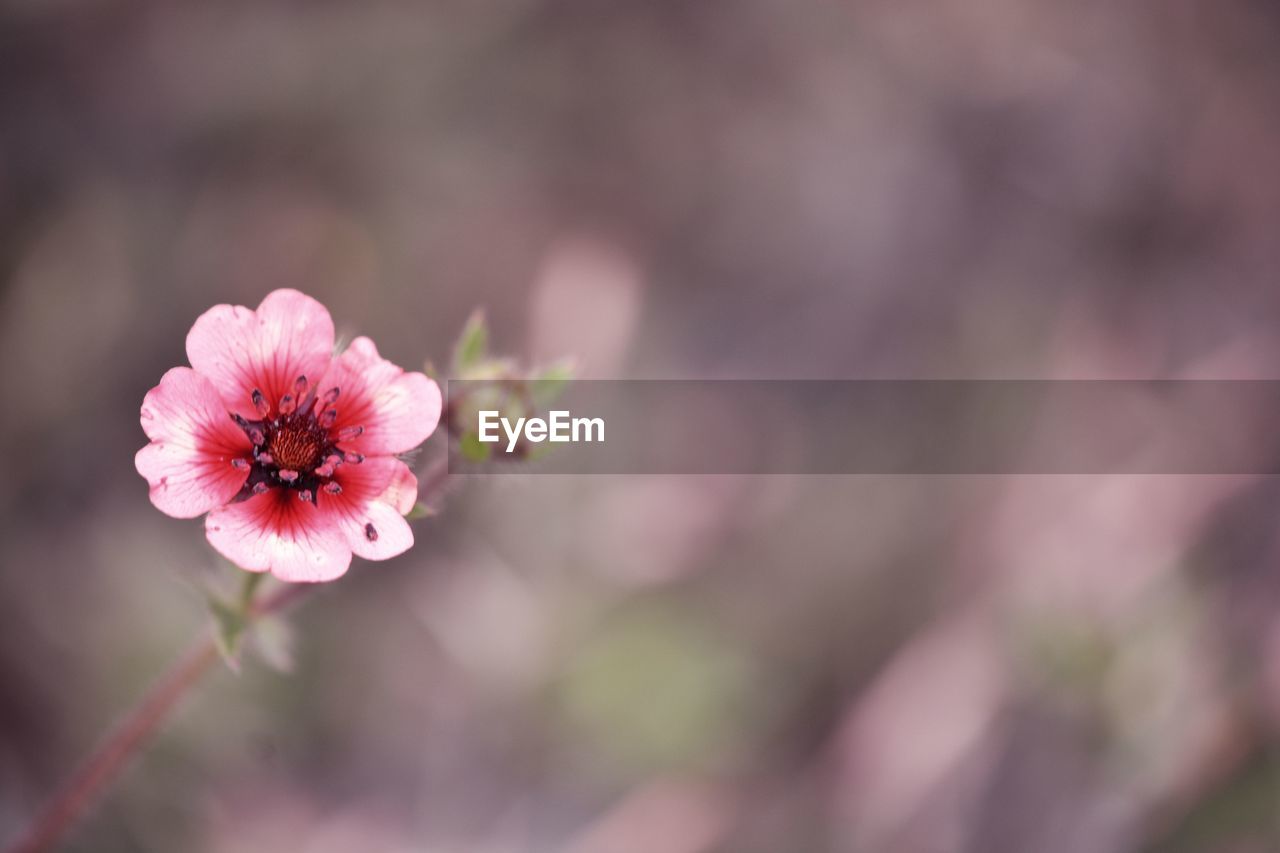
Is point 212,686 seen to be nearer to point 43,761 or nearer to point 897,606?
point 43,761

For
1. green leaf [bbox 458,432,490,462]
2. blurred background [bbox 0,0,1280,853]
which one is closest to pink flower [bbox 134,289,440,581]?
green leaf [bbox 458,432,490,462]

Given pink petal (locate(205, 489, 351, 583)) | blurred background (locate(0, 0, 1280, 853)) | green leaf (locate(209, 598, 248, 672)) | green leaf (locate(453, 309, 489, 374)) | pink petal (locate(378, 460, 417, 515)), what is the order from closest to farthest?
pink petal (locate(205, 489, 351, 583)), pink petal (locate(378, 460, 417, 515)), green leaf (locate(209, 598, 248, 672)), green leaf (locate(453, 309, 489, 374)), blurred background (locate(0, 0, 1280, 853))

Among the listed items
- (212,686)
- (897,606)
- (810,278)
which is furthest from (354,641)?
(810,278)

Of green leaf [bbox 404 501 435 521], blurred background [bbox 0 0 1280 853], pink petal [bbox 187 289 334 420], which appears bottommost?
green leaf [bbox 404 501 435 521]

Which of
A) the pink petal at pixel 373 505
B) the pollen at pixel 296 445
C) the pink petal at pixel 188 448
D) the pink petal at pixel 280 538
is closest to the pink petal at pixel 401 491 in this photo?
the pink petal at pixel 373 505

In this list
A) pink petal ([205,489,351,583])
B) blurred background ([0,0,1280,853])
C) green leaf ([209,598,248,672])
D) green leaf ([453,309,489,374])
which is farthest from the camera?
blurred background ([0,0,1280,853])

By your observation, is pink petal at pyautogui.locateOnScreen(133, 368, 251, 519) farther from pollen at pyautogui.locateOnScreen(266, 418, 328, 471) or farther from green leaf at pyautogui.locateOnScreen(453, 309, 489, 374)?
green leaf at pyautogui.locateOnScreen(453, 309, 489, 374)
